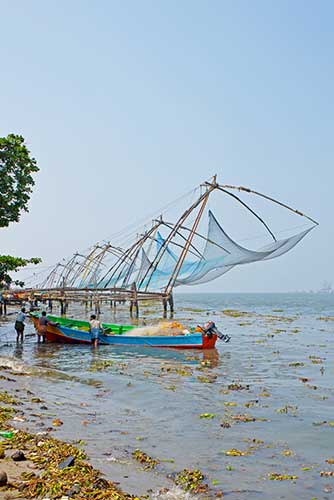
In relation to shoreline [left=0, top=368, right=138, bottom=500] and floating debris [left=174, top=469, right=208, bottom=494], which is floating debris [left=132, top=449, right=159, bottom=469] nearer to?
floating debris [left=174, top=469, right=208, bottom=494]

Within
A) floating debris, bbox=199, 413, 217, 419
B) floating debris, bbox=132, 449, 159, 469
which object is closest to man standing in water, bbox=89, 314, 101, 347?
floating debris, bbox=199, 413, 217, 419

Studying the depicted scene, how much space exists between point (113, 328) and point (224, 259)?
5.28 m

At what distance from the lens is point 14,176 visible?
14219mm

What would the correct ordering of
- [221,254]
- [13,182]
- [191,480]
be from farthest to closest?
[221,254] → [13,182] → [191,480]

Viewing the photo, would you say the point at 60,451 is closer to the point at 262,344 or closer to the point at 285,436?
the point at 285,436

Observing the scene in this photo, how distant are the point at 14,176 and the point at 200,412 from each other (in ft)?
29.3

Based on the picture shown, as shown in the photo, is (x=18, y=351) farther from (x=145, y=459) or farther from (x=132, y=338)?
(x=145, y=459)

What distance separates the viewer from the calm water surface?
558cm

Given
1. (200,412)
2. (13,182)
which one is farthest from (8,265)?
(200,412)

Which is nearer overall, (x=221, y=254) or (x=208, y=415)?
(x=208, y=415)

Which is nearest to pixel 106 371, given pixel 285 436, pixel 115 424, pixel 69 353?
pixel 69 353

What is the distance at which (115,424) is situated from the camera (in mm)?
7457

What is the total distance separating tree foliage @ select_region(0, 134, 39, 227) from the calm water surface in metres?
4.24

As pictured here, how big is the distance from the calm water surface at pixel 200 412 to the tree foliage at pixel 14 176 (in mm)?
4238
